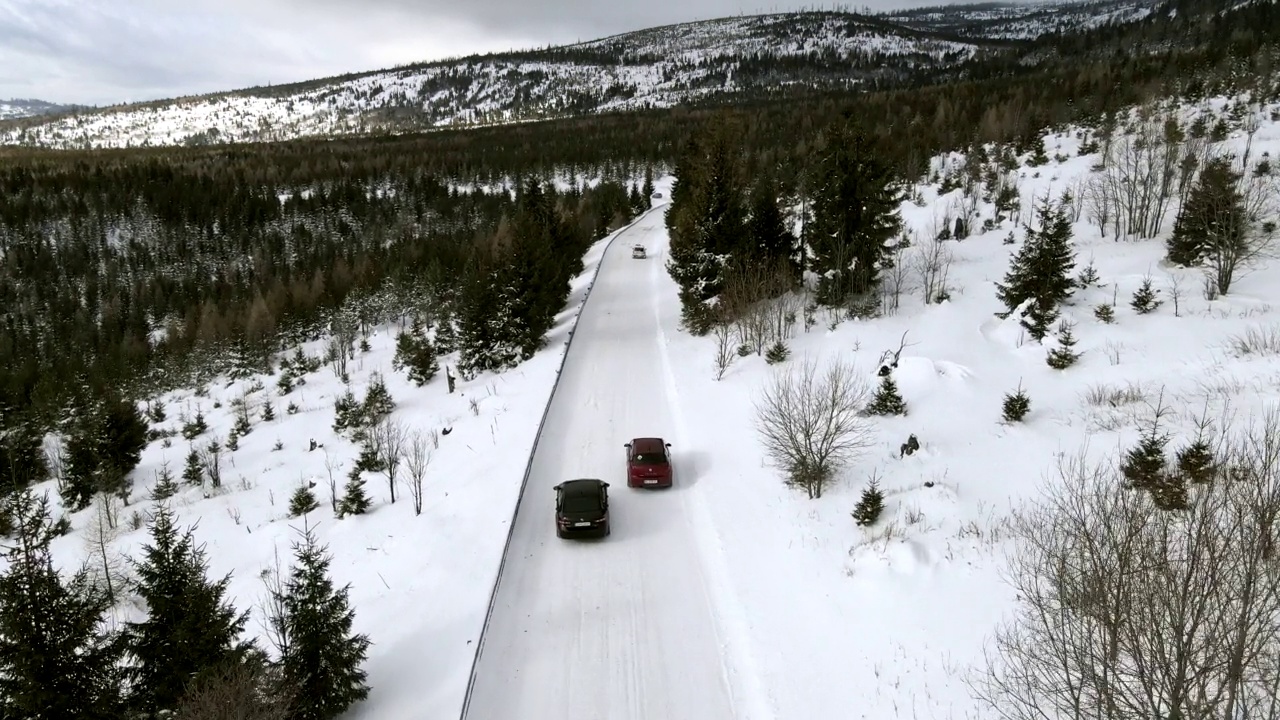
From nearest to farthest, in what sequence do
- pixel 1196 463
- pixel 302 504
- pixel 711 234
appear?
1. pixel 1196 463
2. pixel 302 504
3. pixel 711 234

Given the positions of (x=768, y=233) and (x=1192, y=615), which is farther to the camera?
(x=768, y=233)

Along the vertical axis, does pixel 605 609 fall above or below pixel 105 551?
above

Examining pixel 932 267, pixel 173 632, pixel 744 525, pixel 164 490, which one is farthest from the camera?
pixel 164 490

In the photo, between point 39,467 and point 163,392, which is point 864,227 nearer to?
point 39,467

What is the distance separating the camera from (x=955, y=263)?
32.1 metres

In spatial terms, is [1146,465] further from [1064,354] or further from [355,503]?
[355,503]

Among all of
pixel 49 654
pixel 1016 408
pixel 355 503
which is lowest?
pixel 355 503

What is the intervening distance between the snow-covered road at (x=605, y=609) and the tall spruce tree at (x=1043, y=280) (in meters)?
14.4

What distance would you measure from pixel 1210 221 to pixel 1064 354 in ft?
37.1

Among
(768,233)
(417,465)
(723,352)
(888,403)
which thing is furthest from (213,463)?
(888,403)

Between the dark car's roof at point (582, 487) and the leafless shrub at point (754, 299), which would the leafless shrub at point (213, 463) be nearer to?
the dark car's roof at point (582, 487)

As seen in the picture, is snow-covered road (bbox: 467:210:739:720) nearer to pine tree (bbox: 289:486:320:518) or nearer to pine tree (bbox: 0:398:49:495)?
pine tree (bbox: 289:486:320:518)

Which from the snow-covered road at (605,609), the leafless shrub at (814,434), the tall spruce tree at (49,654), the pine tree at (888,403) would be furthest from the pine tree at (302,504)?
the pine tree at (888,403)

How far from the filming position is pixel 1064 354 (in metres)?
20.2
